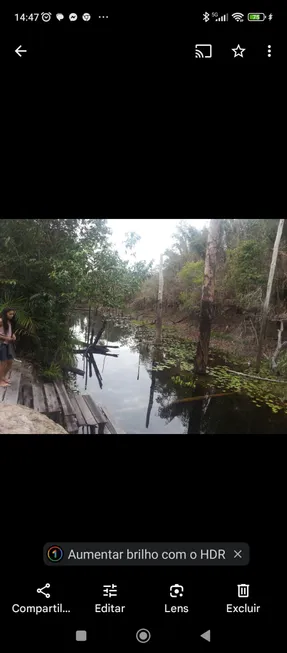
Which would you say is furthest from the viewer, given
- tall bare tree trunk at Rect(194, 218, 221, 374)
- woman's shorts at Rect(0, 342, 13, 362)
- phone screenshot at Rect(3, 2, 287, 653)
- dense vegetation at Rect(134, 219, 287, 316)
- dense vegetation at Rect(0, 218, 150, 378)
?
dense vegetation at Rect(134, 219, 287, 316)

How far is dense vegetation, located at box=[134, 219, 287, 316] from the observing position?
7.36 metres

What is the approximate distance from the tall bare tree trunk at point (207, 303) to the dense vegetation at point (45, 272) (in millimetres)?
2520

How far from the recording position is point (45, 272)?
363 centimetres

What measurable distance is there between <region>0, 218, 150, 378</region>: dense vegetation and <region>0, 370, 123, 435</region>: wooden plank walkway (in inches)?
21.1

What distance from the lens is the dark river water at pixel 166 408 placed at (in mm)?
3264

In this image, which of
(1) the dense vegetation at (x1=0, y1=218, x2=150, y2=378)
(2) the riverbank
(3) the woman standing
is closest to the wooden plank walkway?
(3) the woman standing
